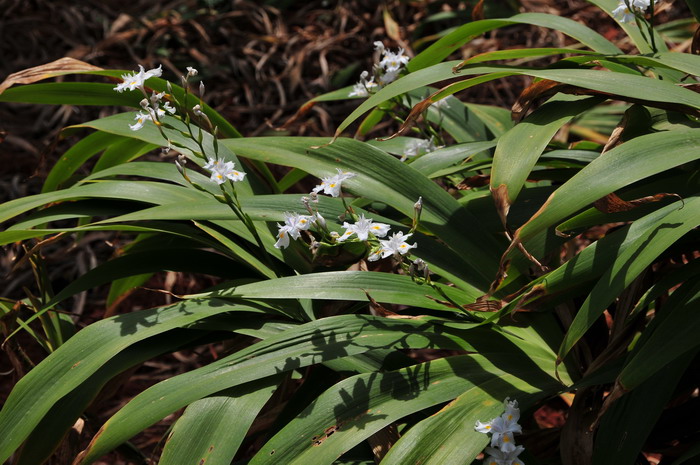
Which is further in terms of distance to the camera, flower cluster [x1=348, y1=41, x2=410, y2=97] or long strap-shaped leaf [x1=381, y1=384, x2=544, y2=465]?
flower cluster [x1=348, y1=41, x2=410, y2=97]

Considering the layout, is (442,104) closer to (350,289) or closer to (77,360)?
(350,289)

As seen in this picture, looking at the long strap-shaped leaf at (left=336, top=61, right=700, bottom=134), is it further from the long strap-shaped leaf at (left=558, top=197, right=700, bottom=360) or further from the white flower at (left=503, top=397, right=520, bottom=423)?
the white flower at (left=503, top=397, right=520, bottom=423)

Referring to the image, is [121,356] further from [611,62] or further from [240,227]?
[611,62]

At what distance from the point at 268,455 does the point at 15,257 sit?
0.77 m

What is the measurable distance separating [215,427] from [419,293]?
391mm

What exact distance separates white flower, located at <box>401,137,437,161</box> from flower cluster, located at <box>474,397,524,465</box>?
0.73 metres

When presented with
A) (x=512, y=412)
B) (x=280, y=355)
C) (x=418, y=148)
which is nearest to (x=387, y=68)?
(x=418, y=148)

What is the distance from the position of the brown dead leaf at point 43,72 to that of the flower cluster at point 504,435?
3.57 ft

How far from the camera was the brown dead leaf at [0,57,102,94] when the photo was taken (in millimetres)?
1464

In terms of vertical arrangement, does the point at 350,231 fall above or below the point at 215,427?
above

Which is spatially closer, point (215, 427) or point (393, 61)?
point (215, 427)

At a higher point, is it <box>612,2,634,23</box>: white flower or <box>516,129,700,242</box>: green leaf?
<box>612,2,634,23</box>: white flower

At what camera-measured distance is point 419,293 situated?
1201mm

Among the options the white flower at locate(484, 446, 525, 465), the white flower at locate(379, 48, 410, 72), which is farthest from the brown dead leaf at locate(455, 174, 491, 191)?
the white flower at locate(484, 446, 525, 465)
